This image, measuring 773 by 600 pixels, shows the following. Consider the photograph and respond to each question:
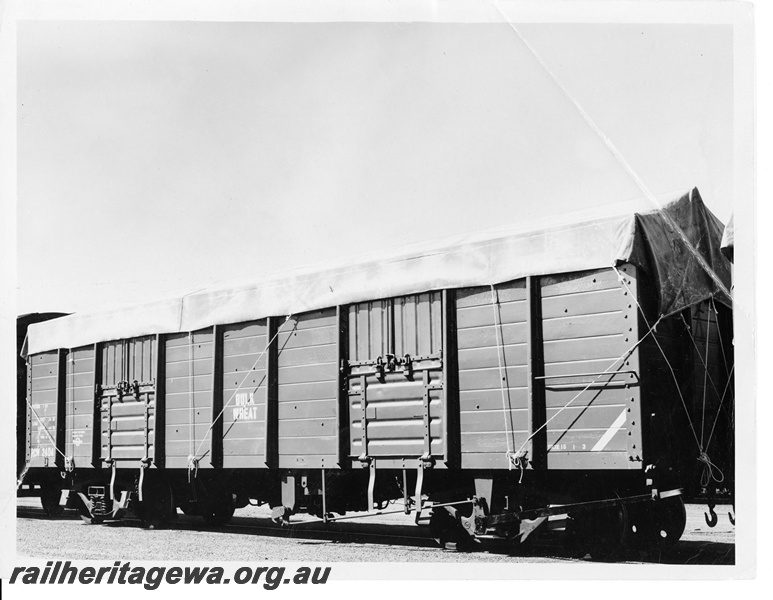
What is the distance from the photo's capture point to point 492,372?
8977 mm

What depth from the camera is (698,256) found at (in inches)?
346

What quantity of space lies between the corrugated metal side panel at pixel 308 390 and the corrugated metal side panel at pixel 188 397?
1.29 m

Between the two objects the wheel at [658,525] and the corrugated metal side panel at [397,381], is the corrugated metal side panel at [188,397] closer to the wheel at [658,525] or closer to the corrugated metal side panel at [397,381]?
the corrugated metal side panel at [397,381]

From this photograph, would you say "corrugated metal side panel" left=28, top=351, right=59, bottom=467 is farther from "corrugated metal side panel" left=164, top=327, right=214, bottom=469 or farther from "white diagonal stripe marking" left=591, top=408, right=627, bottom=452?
"white diagonal stripe marking" left=591, top=408, right=627, bottom=452

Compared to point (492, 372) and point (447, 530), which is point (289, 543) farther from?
point (492, 372)

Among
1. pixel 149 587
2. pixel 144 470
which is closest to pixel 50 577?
pixel 149 587

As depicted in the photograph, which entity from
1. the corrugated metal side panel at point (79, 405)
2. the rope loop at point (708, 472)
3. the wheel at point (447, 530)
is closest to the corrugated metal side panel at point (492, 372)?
the wheel at point (447, 530)

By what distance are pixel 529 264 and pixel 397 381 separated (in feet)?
6.52

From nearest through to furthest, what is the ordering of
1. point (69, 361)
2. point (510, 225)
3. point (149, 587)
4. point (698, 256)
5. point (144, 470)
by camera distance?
point (149, 587), point (698, 256), point (510, 225), point (144, 470), point (69, 361)

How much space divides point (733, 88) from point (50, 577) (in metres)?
6.71

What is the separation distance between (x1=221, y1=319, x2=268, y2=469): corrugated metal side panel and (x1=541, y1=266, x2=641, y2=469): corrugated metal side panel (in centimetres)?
392

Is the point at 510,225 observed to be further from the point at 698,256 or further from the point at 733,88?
the point at 733,88

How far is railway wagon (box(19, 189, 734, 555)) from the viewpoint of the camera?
27.2 ft

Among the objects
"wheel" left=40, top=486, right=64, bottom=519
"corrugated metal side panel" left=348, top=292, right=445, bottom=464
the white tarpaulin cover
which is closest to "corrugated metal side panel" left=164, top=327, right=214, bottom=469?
the white tarpaulin cover
